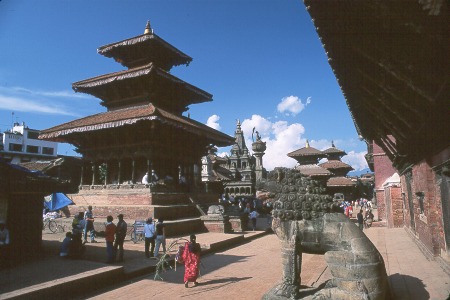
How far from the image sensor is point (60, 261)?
8.93 meters

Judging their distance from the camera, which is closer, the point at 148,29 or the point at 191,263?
the point at 191,263

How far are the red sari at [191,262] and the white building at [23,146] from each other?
165ft

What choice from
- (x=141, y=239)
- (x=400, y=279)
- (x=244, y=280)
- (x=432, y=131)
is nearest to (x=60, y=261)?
(x=141, y=239)

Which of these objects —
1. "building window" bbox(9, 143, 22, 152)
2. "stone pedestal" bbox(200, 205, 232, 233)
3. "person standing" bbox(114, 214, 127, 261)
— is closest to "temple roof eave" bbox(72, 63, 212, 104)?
"stone pedestal" bbox(200, 205, 232, 233)

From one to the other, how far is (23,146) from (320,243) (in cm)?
5835

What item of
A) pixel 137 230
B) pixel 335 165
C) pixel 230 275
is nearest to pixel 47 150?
pixel 335 165

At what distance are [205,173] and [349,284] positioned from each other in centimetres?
4097

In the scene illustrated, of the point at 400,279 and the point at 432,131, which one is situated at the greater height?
the point at 432,131

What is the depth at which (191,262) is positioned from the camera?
7289mm

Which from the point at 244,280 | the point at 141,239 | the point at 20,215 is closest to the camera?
the point at 244,280

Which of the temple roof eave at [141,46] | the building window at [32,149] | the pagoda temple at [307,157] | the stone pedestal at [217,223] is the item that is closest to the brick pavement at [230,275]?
the stone pedestal at [217,223]

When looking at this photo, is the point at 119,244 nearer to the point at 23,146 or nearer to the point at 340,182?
the point at 340,182

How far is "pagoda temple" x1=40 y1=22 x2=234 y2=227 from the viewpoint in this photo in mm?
15376

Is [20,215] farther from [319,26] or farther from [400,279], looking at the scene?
[400,279]
